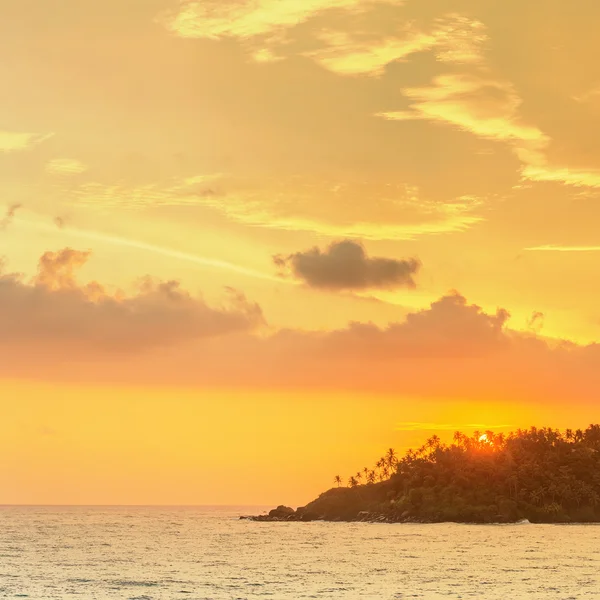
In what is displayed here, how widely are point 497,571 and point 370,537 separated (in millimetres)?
85877

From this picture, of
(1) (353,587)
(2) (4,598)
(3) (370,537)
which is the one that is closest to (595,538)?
(3) (370,537)

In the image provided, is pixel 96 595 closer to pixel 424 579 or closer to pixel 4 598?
pixel 4 598

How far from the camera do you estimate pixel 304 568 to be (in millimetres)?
99562

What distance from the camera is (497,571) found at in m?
93.8


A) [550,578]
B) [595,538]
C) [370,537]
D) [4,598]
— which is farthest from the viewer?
[370,537]

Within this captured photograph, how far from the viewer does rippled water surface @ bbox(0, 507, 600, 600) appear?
73625 mm

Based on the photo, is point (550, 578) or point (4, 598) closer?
point (4, 598)

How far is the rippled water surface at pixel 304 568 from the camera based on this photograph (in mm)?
73625

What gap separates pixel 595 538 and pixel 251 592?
111m

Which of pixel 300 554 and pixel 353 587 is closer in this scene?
pixel 353 587

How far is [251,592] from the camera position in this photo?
240ft

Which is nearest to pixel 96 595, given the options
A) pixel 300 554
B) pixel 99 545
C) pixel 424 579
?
pixel 424 579

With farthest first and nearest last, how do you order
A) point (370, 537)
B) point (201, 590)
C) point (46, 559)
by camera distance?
1. point (370, 537)
2. point (46, 559)
3. point (201, 590)

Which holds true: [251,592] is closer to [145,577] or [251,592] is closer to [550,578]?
[145,577]
